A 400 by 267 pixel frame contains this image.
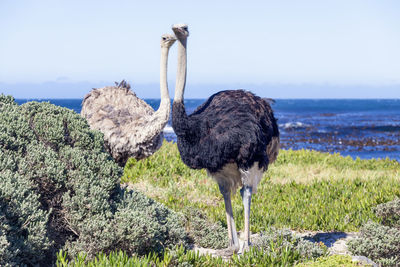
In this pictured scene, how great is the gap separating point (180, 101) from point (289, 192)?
492cm

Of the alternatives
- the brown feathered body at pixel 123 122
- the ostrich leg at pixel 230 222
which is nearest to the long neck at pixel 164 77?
the brown feathered body at pixel 123 122

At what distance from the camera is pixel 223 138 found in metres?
5.91

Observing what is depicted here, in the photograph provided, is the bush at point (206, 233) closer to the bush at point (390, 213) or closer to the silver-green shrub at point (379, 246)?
the silver-green shrub at point (379, 246)

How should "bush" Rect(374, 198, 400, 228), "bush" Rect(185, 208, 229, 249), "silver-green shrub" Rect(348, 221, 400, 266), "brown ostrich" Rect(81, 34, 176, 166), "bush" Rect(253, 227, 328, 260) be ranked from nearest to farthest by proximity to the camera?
"bush" Rect(253, 227, 328, 260) < "silver-green shrub" Rect(348, 221, 400, 266) < "bush" Rect(185, 208, 229, 249) < "brown ostrich" Rect(81, 34, 176, 166) < "bush" Rect(374, 198, 400, 228)

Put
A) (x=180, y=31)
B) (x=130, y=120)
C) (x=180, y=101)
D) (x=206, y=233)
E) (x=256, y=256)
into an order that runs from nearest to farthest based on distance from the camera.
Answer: (x=256, y=256) < (x=180, y=101) < (x=180, y=31) < (x=206, y=233) < (x=130, y=120)

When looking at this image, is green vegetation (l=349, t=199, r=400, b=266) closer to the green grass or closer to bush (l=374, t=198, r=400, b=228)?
the green grass

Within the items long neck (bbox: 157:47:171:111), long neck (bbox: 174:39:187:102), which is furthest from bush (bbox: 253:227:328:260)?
long neck (bbox: 157:47:171:111)

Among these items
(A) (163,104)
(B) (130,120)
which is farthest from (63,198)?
(B) (130,120)

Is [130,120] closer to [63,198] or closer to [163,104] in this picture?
[163,104]

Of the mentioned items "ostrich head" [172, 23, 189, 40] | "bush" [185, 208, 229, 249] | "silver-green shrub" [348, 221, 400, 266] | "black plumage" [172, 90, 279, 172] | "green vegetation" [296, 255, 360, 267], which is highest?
"ostrich head" [172, 23, 189, 40]

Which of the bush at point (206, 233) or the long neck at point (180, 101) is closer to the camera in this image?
the long neck at point (180, 101)

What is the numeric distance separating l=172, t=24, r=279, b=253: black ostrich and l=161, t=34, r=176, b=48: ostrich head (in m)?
1.21

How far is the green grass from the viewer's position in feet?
26.9

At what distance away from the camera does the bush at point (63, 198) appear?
5254mm
